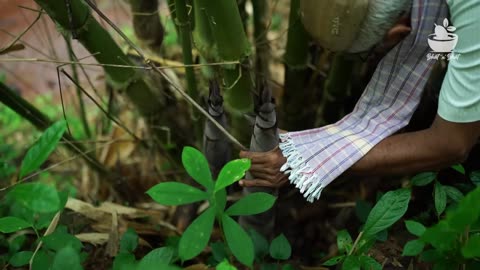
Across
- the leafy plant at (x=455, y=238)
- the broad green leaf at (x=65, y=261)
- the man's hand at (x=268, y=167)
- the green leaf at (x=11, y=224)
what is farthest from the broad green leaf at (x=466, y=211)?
the green leaf at (x=11, y=224)

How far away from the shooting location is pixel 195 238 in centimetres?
69

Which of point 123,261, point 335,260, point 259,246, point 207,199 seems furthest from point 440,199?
point 123,261

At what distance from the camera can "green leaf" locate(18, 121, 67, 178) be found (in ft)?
2.32

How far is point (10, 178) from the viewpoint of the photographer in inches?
58.9

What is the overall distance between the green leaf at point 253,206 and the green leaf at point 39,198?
25 centimetres

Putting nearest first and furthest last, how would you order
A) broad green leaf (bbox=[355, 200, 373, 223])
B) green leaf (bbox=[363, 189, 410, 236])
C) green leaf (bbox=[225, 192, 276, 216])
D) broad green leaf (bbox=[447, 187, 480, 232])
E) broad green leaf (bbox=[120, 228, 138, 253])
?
1. broad green leaf (bbox=[447, 187, 480, 232])
2. green leaf (bbox=[225, 192, 276, 216])
3. green leaf (bbox=[363, 189, 410, 236])
4. broad green leaf (bbox=[120, 228, 138, 253])
5. broad green leaf (bbox=[355, 200, 373, 223])

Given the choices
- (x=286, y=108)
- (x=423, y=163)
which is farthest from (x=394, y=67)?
(x=286, y=108)

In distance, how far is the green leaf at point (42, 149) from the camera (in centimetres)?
71

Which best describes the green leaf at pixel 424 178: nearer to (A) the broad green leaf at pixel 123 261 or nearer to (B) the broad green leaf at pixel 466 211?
(B) the broad green leaf at pixel 466 211

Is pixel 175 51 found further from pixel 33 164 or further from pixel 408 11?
pixel 33 164

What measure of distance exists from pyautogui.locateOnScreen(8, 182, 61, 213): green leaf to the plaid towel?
0.46m

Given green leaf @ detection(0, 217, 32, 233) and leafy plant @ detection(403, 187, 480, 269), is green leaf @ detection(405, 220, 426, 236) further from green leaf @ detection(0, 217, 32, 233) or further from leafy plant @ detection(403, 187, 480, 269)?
green leaf @ detection(0, 217, 32, 233)

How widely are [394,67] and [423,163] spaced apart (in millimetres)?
231

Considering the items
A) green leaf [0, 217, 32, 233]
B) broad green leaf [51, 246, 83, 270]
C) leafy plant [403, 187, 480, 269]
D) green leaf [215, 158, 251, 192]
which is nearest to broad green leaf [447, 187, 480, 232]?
leafy plant [403, 187, 480, 269]
